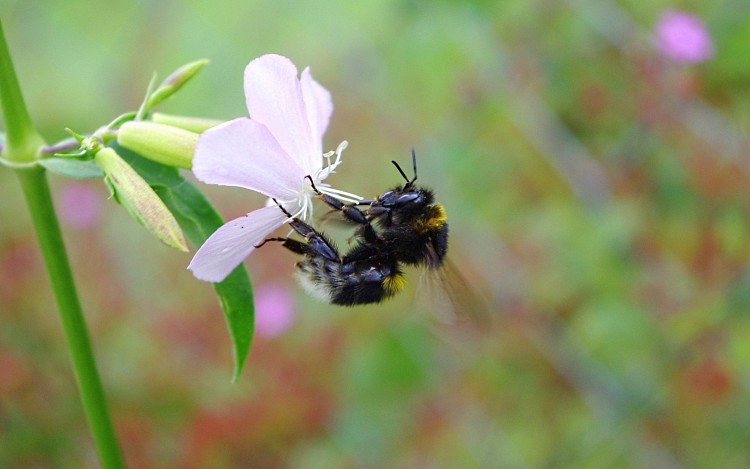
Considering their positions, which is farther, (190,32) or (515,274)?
(190,32)

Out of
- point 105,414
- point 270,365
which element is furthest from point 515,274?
point 105,414

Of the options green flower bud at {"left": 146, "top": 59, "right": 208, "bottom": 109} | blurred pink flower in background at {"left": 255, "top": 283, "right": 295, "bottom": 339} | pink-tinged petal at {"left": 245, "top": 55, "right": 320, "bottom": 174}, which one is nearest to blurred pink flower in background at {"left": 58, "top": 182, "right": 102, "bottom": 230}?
blurred pink flower in background at {"left": 255, "top": 283, "right": 295, "bottom": 339}

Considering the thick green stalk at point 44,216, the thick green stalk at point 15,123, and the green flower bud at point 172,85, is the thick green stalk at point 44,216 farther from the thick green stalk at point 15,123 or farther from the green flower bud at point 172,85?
the green flower bud at point 172,85

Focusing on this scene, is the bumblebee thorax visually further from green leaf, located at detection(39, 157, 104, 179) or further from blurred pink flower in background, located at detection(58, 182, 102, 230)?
blurred pink flower in background, located at detection(58, 182, 102, 230)

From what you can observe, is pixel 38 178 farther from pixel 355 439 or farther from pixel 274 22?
pixel 274 22

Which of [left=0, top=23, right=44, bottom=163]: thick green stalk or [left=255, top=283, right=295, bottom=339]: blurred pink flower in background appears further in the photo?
[left=255, top=283, right=295, bottom=339]: blurred pink flower in background

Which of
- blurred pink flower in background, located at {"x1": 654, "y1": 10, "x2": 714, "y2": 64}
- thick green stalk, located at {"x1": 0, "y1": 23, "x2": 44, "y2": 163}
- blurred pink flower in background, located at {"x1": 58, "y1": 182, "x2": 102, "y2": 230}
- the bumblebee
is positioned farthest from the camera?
blurred pink flower in background, located at {"x1": 58, "y1": 182, "x2": 102, "y2": 230}

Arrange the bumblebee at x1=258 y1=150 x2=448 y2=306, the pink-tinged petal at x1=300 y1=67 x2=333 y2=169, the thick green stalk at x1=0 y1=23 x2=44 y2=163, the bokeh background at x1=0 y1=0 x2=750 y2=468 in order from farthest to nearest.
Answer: the bokeh background at x1=0 y1=0 x2=750 y2=468 < the bumblebee at x1=258 y1=150 x2=448 y2=306 < the pink-tinged petal at x1=300 y1=67 x2=333 y2=169 < the thick green stalk at x1=0 y1=23 x2=44 y2=163
